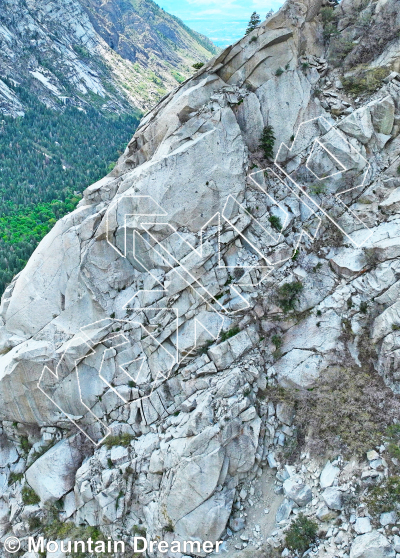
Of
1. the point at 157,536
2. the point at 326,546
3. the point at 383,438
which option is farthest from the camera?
the point at 157,536

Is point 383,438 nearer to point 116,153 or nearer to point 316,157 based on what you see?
point 316,157

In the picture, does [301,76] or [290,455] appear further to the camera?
[301,76]

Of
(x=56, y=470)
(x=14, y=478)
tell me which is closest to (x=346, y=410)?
(x=56, y=470)

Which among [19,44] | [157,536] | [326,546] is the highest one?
[19,44]

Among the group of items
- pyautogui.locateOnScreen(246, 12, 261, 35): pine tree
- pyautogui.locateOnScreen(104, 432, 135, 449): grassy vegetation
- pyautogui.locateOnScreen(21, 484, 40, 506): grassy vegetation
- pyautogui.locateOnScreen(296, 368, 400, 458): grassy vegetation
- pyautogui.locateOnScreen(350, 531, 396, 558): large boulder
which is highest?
pyautogui.locateOnScreen(246, 12, 261, 35): pine tree

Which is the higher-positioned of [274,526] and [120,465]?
[120,465]

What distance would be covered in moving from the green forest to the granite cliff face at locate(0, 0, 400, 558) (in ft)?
78.0

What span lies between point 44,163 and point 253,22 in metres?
88.7

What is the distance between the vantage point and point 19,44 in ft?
527

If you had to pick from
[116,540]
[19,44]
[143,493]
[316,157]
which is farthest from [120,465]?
[19,44]

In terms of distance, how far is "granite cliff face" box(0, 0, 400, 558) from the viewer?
80.2 ft

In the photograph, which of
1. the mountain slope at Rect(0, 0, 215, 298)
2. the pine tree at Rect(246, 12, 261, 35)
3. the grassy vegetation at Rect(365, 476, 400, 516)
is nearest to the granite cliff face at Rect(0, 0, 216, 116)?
the mountain slope at Rect(0, 0, 215, 298)

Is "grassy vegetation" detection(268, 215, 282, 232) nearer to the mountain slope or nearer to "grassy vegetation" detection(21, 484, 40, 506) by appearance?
"grassy vegetation" detection(21, 484, 40, 506)

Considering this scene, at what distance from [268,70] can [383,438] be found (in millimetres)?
23887
